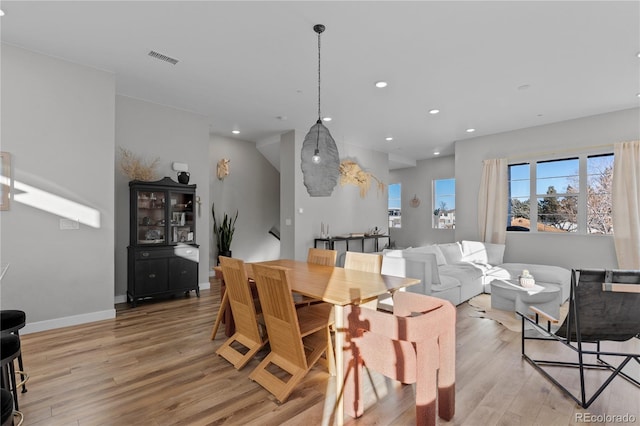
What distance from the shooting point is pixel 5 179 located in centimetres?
306

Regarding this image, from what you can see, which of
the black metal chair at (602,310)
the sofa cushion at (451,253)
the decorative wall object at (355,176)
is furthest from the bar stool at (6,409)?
the decorative wall object at (355,176)

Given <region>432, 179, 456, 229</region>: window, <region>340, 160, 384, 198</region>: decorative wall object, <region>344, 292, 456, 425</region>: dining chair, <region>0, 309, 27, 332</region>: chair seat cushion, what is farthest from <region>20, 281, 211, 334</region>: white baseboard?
<region>432, 179, 456, 229</region>: window

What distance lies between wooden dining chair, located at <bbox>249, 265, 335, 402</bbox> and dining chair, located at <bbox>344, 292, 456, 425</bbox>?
43cm

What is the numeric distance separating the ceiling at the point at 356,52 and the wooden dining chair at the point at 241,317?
2.15 meters

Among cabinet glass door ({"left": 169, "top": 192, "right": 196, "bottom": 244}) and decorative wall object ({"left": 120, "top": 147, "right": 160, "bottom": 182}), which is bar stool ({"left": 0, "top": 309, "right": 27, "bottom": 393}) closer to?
cabinet glass door ({"left": 169, "top": 192, "right": 196, "bottom": 244})

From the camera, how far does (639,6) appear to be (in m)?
2.45

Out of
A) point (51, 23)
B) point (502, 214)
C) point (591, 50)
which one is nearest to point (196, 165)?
point (51, 23)

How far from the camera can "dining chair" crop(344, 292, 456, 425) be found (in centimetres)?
162

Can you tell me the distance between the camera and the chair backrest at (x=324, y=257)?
3363 mm

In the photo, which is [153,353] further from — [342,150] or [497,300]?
[342,150]

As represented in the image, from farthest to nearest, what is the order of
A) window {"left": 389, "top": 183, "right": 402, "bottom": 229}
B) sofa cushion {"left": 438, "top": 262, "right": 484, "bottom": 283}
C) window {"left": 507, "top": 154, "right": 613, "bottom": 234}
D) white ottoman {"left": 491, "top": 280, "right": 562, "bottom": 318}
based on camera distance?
window {"left": 389, "top": 183, "right": 402, "bottom": 229}, window {"left": 507, "top": 154, "right": 613, "bottom": 234}, sofa cushion {"left": 438, "top": 262, "right": 484, "bottom": 283}, white ottoman {"left": 491, "top": 280, "right": 562, "bottom": 318}

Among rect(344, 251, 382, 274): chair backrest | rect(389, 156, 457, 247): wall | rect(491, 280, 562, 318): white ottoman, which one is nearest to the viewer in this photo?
rect(344, 251, 382, 274): chair backrest

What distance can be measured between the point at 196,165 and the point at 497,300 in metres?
4.94

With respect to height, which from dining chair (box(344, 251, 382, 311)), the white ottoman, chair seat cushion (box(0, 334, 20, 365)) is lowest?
the white ottoman
